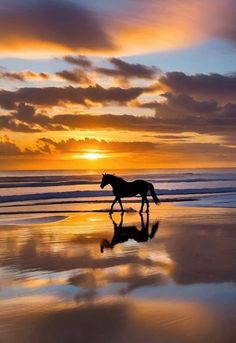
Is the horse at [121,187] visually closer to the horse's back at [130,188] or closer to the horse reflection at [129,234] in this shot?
the horse's back at [130,188]

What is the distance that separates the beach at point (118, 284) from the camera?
17.9ft

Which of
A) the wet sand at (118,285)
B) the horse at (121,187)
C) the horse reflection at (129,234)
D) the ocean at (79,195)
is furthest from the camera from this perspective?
the ocean at (79,195)

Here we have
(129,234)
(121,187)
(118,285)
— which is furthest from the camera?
(121,187)

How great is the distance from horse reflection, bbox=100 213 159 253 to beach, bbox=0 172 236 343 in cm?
3

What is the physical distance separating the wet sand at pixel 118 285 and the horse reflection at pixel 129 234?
3cm

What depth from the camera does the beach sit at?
17.9 feet

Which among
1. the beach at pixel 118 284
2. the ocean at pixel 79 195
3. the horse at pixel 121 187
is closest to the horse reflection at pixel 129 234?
the beach at pixel 118 284

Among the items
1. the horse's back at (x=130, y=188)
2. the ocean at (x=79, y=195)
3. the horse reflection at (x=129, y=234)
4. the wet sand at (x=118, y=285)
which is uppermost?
the horse's back at (x=130, y=188)

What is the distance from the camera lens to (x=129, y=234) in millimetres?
13500

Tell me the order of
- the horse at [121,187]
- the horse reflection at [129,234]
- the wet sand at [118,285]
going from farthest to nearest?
the horse at [121,187] → the horse reflection at [129,234] → the wet sand at [118,285]

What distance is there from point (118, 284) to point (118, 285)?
0.21 feet

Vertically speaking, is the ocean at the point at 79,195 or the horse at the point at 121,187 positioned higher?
the horse at the point at 121,187

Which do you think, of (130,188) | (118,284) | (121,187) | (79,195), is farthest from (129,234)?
(79,195)

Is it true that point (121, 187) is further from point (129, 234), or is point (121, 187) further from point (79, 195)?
point (79, 195)
